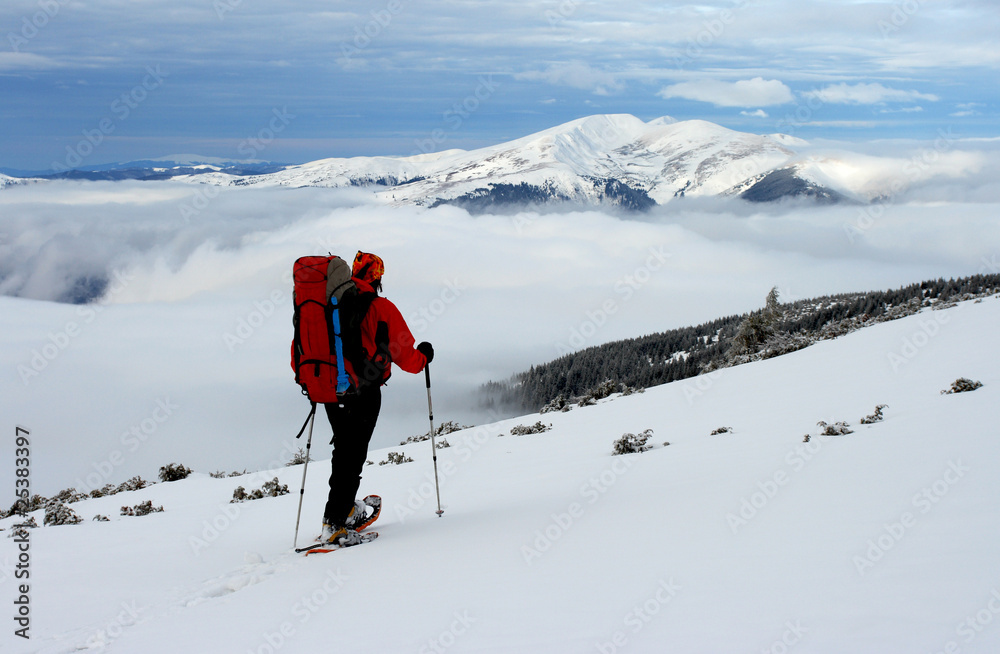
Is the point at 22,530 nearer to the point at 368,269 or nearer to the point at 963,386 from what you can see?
the point at 368,269

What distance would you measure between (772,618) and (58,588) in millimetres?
6211

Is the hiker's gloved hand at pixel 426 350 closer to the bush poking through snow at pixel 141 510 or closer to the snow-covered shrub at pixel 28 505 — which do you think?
the bush poking through snow at pixel 141 510

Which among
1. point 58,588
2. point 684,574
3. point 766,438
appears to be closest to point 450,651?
point 684,574

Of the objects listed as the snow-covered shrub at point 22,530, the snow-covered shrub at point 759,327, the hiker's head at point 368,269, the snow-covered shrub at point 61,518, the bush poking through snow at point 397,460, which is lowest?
the snow-covered shrub at point 759,327

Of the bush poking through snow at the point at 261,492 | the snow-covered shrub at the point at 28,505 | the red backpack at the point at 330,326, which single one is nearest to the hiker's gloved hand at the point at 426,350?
the red backpack at the point at 330,326

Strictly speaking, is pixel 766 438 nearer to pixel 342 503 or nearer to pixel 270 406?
pixel 342 503

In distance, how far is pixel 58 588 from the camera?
5488mm

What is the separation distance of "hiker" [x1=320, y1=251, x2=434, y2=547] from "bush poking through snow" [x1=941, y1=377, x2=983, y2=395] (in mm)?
9136

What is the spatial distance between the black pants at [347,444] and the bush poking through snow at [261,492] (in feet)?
13.3

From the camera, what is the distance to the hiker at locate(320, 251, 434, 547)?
6.66 meters

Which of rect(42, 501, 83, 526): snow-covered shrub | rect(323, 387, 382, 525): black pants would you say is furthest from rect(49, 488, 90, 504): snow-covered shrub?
rect(323, 387, 382, 525): black pants

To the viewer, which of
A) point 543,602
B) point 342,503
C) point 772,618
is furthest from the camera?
point 342,503

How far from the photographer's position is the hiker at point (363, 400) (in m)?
6.66

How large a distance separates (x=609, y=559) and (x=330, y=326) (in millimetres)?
3890
